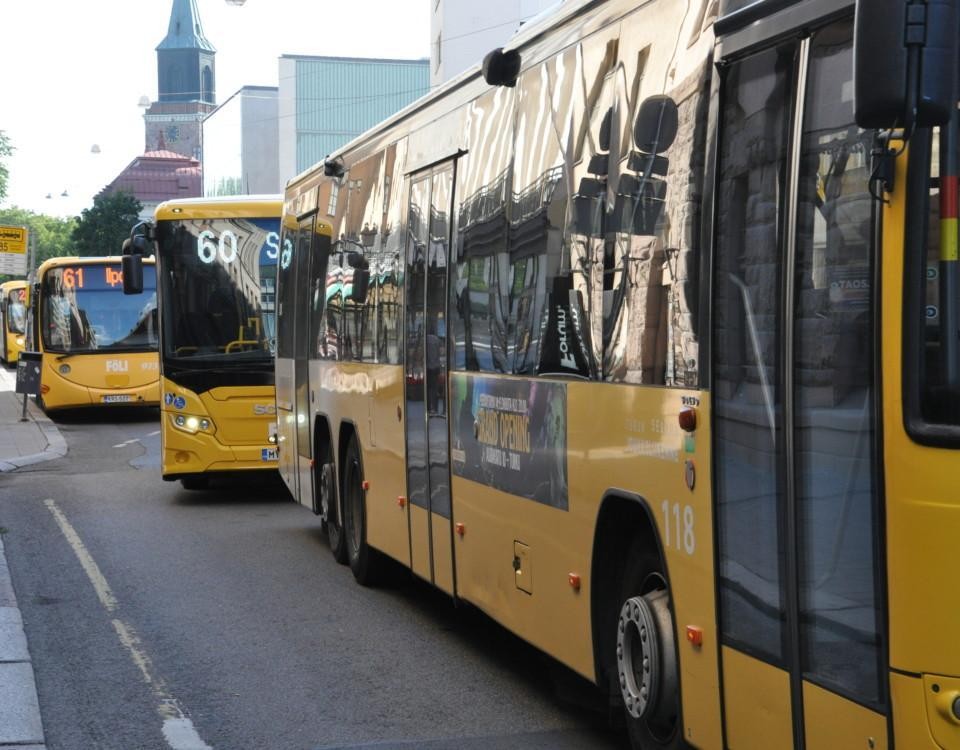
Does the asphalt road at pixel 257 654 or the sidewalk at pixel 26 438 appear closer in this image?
the asphalt road at pixel 257 654

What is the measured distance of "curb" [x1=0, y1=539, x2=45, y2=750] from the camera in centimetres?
709

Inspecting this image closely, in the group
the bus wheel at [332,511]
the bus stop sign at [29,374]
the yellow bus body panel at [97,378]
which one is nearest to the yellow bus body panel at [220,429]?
the bus wheel at [332,511]

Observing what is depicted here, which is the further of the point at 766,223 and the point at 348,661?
the point at 348,661

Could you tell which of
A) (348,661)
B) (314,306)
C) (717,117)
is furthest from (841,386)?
(314,306)

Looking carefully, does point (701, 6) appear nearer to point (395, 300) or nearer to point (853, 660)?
point (853, 660)

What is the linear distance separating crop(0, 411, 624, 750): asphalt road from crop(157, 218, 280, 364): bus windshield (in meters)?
2.39

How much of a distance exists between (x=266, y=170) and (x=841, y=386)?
97.8 m

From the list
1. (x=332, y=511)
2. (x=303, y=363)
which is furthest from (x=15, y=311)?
(x=332, y=511)

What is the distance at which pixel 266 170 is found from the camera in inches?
3954

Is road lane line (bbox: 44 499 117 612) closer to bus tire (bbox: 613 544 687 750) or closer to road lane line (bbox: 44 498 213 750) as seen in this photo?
road lane line (bbox: 44 498 213 750)

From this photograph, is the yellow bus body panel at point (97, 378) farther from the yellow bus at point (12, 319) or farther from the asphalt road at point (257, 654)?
the yellow bus at point (12, 319)

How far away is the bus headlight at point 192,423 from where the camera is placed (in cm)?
1684

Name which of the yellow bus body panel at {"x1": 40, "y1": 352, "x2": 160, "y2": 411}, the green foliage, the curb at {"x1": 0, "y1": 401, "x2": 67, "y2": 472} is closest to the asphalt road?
the curb at {"x1": 0, "y1": 401, "x2": 67, "y2": 472}

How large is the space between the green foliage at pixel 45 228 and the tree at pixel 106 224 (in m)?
73.5
